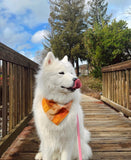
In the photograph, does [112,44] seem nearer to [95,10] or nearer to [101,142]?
[101,142]

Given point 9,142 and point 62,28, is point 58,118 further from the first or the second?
point 62,28

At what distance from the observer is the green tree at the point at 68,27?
16.6 m

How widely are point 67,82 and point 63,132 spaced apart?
0.55 metres

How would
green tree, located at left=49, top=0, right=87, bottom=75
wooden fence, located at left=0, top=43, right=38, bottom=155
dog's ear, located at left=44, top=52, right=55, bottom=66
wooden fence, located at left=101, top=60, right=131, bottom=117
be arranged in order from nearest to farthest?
dog's ear, located at left=44, top=52, right=55, bottom=66, wooden fence, located at left=0, top=43, right=38, bottom=155, wooden fence, located at left=101, top=60, right=131, bottom=117, green tree, located at left=49, top=0, right=87, bottom=75

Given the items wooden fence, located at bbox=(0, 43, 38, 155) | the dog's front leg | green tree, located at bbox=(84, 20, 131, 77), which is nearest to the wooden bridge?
wooden fence, located at bbox=(0, 43, 38, 155)

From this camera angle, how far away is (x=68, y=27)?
1659cm

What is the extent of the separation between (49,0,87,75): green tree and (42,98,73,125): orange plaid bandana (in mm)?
15286

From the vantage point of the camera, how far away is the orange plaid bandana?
4.59 ft

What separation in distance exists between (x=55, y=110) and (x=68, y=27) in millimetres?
16774

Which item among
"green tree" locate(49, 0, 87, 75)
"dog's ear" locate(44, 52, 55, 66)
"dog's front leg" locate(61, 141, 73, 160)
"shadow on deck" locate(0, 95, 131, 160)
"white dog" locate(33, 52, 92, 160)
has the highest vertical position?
"green tree" locate(49, 0, 87, 75)

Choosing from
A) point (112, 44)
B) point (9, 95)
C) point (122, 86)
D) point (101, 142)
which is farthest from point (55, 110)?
point (112, 44)

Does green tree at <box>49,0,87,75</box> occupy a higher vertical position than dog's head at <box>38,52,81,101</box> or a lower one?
higher

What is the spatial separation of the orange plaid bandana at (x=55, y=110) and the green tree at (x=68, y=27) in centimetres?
1529

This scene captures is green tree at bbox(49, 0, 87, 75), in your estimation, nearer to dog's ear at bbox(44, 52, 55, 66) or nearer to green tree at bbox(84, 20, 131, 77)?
green tree at bbox(84, 20, 131, 77)
